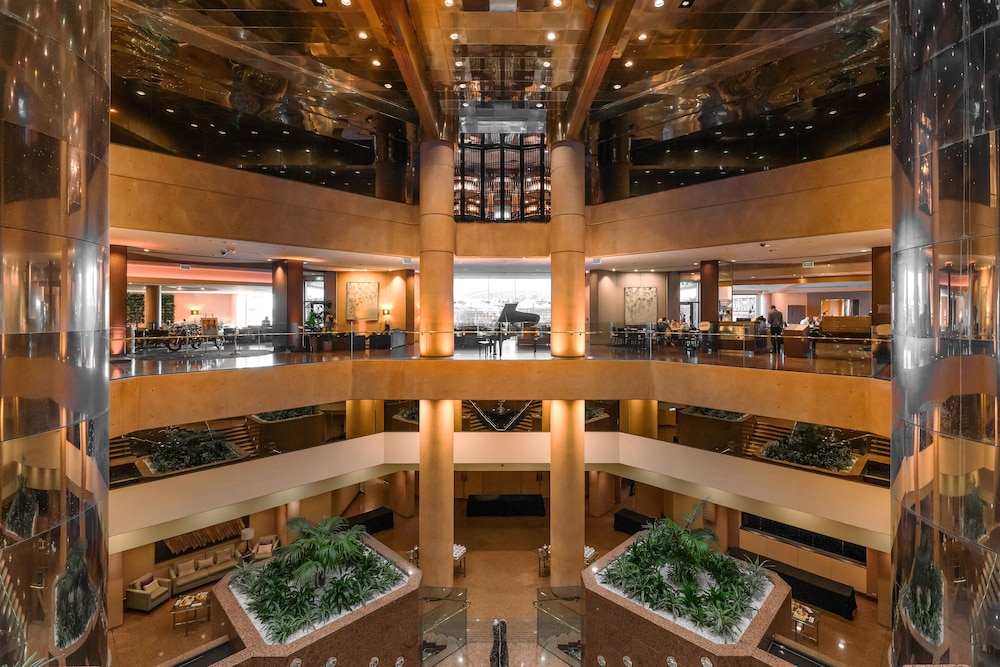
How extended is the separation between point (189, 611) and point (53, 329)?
10.3 meters

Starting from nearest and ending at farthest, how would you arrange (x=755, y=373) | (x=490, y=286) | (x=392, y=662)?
(x=392, y=662) < (x=755, y=373) < (x=490, y=286)

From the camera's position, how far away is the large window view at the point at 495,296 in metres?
21.9

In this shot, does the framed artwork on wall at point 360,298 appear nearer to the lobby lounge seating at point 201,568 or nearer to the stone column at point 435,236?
the stone column at point 435,236

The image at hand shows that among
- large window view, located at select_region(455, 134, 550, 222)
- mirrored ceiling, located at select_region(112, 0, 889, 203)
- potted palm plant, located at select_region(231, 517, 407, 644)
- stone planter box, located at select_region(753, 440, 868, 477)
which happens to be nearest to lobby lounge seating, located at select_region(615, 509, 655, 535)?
stone planter box, located at select_region(753, 440, 868, 477)

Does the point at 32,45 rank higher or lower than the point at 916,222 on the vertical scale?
higher

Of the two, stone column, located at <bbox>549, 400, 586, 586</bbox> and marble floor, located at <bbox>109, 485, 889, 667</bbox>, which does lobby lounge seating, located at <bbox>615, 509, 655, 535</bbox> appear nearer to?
marble floor, located at <bbox>109, 485, 889, 667</bbox>

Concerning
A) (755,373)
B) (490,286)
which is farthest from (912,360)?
(490,286)

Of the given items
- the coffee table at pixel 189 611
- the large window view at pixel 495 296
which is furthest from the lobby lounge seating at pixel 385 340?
the large window view at pixel 495 296

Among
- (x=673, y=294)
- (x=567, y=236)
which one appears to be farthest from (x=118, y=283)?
(x=673, y=294)

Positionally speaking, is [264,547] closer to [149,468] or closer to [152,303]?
[149,468]

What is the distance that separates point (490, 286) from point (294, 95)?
11.2 m

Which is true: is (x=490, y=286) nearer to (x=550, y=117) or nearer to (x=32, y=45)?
(x=550, y=117)

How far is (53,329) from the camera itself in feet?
13.2

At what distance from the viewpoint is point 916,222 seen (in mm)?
4312
